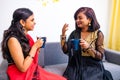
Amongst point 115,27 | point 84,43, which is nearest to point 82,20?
point 84,43

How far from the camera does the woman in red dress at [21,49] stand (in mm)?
1563

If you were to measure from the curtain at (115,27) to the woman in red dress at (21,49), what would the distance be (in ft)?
5.35

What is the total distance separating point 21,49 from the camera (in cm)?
159

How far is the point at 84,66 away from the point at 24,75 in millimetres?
700

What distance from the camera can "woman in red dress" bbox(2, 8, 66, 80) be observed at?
1563 mm

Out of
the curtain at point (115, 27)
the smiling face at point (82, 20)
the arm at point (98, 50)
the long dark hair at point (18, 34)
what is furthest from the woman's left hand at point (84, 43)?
the curtain at point (115, 27)

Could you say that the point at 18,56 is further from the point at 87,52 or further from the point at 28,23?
the point at 87,52

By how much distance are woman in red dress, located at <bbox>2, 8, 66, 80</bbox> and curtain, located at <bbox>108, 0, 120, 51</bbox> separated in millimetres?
1630

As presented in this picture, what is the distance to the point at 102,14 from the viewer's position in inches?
Answer: 120

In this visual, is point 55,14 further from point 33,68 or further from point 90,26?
point 33,68

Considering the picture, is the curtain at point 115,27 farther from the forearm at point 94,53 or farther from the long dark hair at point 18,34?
the long dark hair at point 18,34

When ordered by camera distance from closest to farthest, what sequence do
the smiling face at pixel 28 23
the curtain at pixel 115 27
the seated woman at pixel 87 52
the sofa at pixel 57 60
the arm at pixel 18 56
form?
the arm at pixel 18 56 → the smiling face at pixel 28 23 → the seated woman at pixel 87 52 → the sofa at pixel 57 60 → the curtain at pixel 115 27

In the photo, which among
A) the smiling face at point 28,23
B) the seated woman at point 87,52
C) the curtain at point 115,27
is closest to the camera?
the smiling face at point 28,23

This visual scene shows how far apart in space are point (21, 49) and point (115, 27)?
1819 mm
